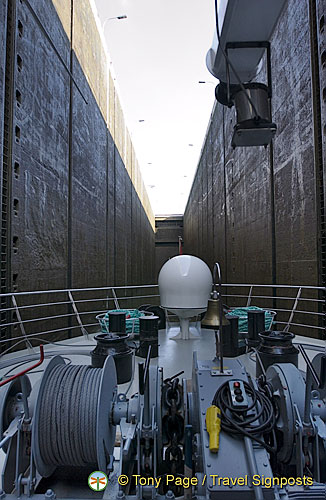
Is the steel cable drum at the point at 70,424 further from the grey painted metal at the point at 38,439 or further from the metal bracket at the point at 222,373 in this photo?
the metal bracket at the point at 222,373

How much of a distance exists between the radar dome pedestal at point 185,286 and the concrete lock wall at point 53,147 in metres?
2.57

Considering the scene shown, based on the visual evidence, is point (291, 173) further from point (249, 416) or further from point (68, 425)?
point (68, 425)

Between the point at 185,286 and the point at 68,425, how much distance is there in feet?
12.6

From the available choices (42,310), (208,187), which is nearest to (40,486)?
(42,310)

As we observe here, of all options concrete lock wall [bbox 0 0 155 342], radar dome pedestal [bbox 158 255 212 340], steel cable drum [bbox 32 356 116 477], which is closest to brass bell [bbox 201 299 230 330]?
steel cable drum [bbox 32 356 116 477]

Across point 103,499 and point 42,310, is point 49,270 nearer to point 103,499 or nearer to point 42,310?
point 42,310

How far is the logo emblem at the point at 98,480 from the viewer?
2094mm

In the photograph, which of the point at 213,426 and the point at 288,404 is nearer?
the point at 213,426

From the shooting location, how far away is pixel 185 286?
5738 millimetres

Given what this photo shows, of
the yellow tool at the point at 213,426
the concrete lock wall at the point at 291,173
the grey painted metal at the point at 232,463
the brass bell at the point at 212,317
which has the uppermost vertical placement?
the concrete lock wall at the point at 291,173

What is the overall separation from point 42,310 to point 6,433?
476cm

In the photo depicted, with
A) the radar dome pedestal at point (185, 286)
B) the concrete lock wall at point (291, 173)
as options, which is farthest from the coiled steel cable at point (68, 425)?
the concrete lock wall at point (291, 173)

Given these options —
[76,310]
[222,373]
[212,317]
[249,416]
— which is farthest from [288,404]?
[76,310]

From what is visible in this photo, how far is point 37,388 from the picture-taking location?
2.12 meters
